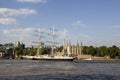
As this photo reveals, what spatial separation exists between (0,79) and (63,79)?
10533mm

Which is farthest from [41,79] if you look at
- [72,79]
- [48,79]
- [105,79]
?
[105,79]

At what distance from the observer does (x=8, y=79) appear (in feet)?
190

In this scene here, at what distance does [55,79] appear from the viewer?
59.5 metres

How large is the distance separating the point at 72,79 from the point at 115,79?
745 cm

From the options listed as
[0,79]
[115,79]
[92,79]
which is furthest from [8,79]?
[115,79]

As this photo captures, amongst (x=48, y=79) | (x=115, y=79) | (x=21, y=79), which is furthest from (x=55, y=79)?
(x=115, y=79)

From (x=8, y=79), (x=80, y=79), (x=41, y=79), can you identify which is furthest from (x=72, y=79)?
(x=8, y=79)

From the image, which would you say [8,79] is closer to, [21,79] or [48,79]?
[21,79]

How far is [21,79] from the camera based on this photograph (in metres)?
58.6

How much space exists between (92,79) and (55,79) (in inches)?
252

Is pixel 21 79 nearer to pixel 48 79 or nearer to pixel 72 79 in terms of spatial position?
pixel 48 79

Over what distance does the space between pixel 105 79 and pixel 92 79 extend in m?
2.25

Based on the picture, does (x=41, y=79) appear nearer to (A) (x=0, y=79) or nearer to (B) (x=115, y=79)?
(A) (x=0, y=79)

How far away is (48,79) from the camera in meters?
Answer: 59.8
